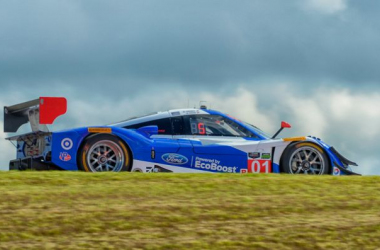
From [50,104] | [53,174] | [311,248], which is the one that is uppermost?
[50,104]

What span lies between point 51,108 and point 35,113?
29.6 inches

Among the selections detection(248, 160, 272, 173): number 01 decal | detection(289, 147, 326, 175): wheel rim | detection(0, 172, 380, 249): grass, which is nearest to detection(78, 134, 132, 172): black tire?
detection(248, 160, 272, 173): number 01 decal

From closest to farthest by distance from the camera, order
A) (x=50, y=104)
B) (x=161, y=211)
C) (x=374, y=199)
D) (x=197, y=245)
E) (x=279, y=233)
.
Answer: (x=197, y=245) < (x=279, y=233) < (x=161, y=211) < (x=374, y=199) < (x=50, y=104)

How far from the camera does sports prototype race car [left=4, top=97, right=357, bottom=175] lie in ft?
35.1

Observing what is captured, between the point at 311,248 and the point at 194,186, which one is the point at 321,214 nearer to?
the point at 311,248

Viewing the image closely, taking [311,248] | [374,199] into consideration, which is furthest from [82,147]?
[311,248]

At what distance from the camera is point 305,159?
454 inches

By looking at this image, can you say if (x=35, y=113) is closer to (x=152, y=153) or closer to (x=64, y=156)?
(x=64, y=156)

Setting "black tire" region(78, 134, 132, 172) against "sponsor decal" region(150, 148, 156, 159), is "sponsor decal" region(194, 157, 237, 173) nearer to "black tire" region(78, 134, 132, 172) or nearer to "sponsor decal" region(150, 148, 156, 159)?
"sponsor decal" region(150, 148, 156, 159)

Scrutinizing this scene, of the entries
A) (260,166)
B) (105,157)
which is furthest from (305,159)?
(105,157)

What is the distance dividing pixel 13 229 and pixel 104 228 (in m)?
0.78

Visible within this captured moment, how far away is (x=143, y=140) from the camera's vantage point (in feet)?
36.0

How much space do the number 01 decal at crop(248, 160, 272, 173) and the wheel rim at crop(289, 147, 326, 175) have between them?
39cm

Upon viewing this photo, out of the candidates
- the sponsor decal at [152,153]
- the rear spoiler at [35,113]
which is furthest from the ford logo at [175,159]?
the rear spoiler at [35,113]
